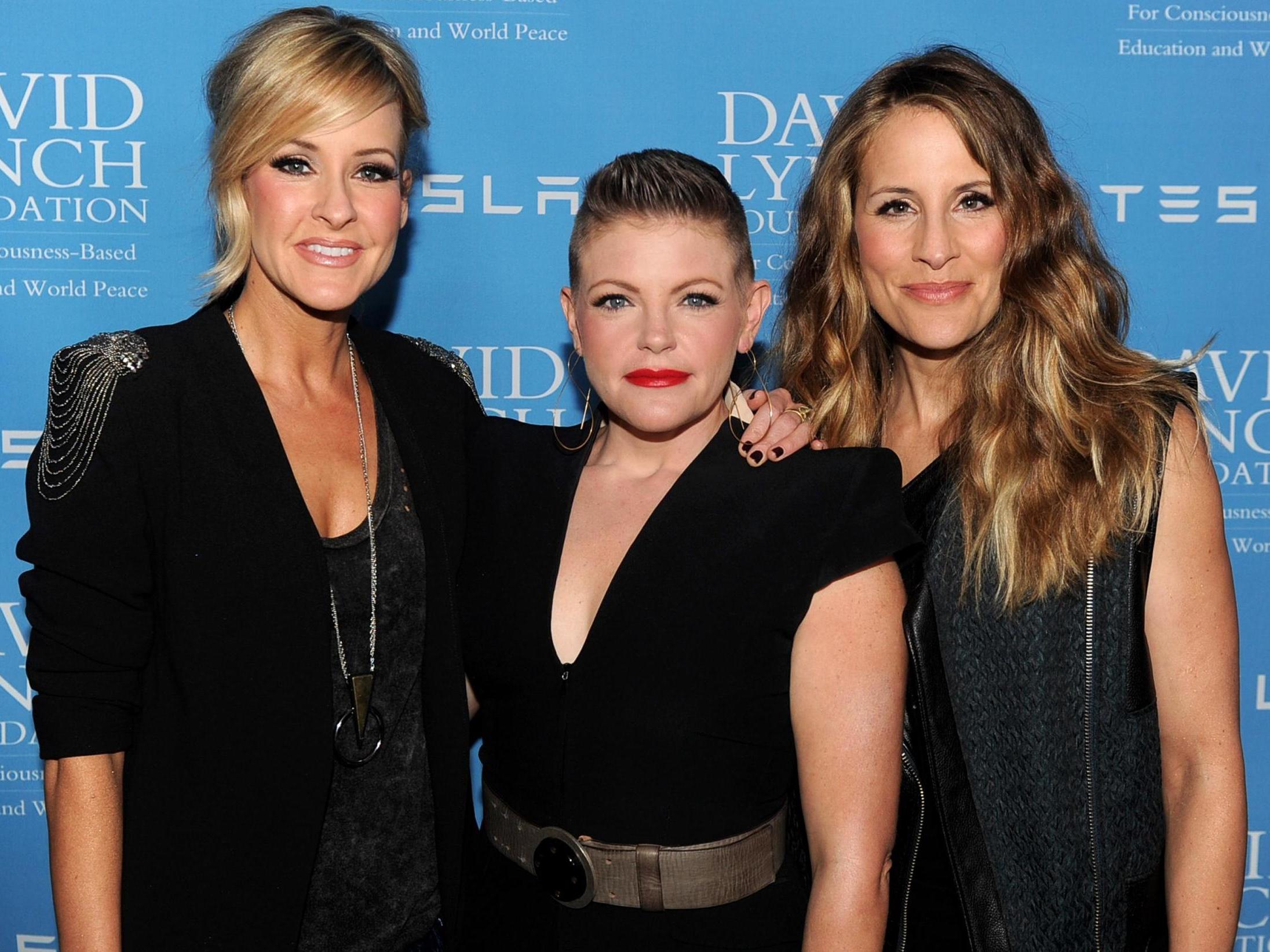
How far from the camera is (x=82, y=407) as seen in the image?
1.78 meters

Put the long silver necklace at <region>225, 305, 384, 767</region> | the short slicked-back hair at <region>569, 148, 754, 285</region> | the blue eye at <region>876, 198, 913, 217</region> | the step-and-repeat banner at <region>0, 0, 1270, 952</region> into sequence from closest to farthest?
A: the short slicked-back hair at <region>569, 148, 754, 285</region>, the long silver necklace at <region>225, 305, 384, 767</region>, the blue eye at <region>876, 198, 913, 217</region>, the step-and-repeat banner at <region>0, 0, 1270, 952</region>

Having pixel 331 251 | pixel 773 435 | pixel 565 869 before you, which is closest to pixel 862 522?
pixel 773 435

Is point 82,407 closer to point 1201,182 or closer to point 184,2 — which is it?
point 184,2

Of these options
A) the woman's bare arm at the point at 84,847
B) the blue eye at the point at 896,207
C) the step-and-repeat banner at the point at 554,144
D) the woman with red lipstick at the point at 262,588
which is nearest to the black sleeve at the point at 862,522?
the blue eye at the point at 896,207

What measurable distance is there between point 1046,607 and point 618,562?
0.68 meters

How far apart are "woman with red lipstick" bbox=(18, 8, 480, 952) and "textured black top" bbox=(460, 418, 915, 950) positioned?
0.24 meters

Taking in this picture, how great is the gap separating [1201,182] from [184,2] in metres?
2.29

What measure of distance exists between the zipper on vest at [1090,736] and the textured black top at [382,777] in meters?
1.08

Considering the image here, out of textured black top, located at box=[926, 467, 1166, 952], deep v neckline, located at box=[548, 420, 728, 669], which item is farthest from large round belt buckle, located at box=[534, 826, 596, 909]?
textured black top, located at box=[926, 467, 1166, 952]

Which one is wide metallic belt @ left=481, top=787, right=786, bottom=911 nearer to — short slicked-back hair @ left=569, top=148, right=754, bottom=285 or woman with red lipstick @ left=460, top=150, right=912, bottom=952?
woman with red lipstick @ left=460, top=150, right=912, bottom=952

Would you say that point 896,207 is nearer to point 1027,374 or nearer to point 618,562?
point 1027,374

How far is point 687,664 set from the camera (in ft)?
5.87

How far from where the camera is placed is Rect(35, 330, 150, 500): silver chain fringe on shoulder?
175 centimetres

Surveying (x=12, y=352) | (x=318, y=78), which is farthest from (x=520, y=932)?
(x=12, y=352)
